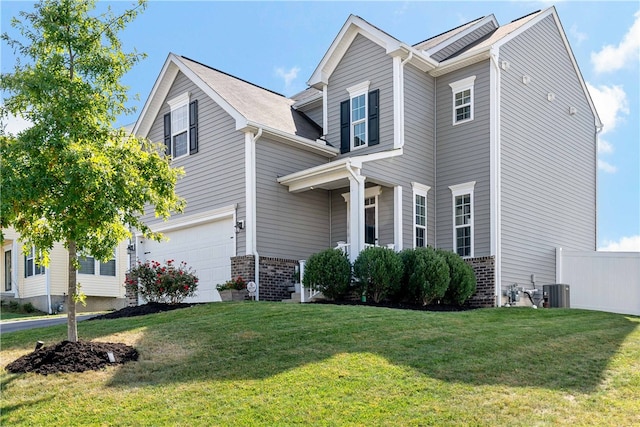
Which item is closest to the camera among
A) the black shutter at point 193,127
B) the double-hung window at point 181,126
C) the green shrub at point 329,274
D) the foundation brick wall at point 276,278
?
the green shrub at point 329,274

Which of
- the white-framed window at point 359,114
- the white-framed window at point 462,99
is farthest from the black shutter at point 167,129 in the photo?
the white-framed window at point 462,99

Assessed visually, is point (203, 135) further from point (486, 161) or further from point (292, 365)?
point (292, 365)

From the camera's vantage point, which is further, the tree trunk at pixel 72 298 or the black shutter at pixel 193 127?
the black shutter at pixel 193 127

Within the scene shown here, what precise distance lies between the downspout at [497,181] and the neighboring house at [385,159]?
0.03 metres

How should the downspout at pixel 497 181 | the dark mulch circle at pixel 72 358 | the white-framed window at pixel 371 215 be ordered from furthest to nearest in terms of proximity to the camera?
the white-framed window at pixel 371 215
the downspout at pixel 497 181
the dark mulch circle at pixel 72 358

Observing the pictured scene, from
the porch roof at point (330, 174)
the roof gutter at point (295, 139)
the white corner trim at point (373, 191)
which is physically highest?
the roof gutter at point (295, 139)

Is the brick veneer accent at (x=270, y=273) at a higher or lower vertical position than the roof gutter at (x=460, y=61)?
lower

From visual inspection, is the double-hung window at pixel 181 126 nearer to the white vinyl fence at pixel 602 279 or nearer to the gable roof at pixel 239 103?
the gable roof at pixel 239 103

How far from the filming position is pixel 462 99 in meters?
17.4

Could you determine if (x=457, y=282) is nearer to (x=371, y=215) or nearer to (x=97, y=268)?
(x=371, y=215)

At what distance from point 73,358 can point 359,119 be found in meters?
11.0

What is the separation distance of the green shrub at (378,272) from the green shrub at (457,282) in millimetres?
1342

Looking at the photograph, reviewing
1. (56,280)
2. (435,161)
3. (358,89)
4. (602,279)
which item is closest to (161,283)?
(358,89)

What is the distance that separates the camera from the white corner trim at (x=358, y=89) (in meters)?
17.5
